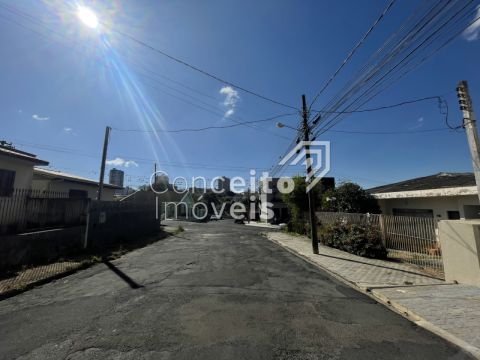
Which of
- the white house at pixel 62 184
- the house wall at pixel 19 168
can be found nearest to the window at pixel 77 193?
the white house at pixel 62 184

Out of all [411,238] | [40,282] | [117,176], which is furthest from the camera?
[117,176]

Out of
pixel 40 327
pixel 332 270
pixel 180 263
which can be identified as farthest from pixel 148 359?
pixel 332 270

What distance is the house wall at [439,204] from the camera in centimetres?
1244

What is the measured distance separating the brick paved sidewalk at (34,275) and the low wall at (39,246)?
71cm

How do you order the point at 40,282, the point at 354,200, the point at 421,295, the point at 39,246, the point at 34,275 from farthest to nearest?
the point at 354,200 → the point at 39,246 → the point at 34,275 → the point at 40,282 → the point at 421,295

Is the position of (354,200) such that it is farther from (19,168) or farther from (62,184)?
(62,184)

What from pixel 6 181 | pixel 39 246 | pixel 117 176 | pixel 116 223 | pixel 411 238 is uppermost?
pixel 117 176

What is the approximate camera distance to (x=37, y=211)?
10.8m

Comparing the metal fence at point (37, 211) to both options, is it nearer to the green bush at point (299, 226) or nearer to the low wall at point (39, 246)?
the low wall at point (39, 246)

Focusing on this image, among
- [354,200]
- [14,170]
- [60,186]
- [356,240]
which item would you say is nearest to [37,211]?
[14,170]

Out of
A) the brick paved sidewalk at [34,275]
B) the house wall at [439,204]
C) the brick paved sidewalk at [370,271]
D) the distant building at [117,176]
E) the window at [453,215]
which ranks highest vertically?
the distant building at [117,176]

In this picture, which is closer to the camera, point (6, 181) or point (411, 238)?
point (411, 238)

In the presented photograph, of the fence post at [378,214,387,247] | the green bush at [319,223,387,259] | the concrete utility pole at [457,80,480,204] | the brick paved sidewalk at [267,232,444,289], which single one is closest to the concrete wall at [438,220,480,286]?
the brick paved sidewalk at [267,232,444,289]

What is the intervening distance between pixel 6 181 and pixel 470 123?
18.4 meters
